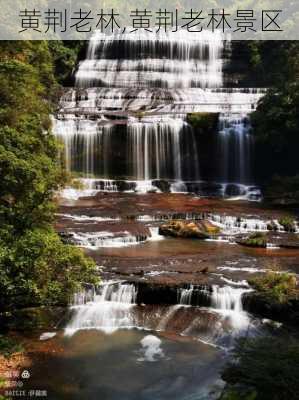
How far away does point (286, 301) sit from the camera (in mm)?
14328

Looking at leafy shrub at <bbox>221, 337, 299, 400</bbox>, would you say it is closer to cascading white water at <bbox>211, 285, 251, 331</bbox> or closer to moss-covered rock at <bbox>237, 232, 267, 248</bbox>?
cascading white water at <bbox>211, 285, 251, 331</bbox>

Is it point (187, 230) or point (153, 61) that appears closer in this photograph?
point (187, 230)

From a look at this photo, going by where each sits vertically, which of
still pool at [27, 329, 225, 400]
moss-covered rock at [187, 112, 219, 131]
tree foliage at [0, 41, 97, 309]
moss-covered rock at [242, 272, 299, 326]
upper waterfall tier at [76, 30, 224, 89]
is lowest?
still pool at [27, 329, 225, 400]

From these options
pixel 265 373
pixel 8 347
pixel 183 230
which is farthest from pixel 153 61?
pixel 265 373

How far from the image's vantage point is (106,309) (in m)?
14.9

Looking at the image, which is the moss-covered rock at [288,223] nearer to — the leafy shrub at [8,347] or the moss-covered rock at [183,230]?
the moss-covered rock at [183,230]

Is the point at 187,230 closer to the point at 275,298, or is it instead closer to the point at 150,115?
the point at 275,298

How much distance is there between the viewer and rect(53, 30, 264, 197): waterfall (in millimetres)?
33938

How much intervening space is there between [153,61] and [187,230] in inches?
1086

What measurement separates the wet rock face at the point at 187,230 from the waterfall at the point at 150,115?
9.83m

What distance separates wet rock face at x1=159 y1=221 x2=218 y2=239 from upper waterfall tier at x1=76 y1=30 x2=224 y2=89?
24.2 metres

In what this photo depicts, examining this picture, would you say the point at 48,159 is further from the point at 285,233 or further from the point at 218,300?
the point at 285,233

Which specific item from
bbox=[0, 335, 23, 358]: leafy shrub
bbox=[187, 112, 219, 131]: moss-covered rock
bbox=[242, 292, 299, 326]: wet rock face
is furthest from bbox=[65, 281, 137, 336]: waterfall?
bbox=[187, 112, 219, 131]: moss-covered rock

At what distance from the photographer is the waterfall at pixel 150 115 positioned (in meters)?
33.9
